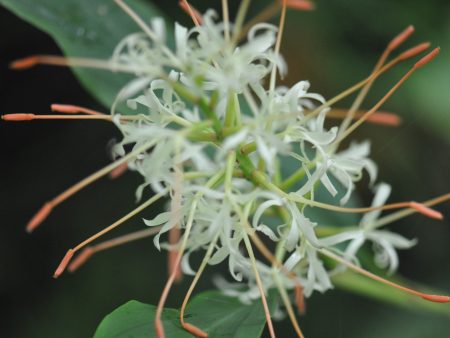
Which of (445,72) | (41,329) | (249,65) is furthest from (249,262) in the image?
(445,72)

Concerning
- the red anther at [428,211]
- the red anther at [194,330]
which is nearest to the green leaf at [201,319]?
the red anther at [194,330]

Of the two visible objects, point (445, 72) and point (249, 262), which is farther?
point (445, 72)

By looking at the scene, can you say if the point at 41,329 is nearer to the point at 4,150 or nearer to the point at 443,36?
the point at 4,150

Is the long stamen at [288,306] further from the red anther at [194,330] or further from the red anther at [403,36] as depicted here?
the red anther at [403,36]

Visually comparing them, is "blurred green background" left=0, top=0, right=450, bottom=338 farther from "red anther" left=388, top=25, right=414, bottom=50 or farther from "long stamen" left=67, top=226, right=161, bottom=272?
"red anther" left=388, top=25, right=414, bottom=50

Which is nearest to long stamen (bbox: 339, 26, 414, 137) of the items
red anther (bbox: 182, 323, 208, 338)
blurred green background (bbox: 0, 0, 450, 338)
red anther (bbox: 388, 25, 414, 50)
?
red anther (bbox: 388, 25, 414, 50)

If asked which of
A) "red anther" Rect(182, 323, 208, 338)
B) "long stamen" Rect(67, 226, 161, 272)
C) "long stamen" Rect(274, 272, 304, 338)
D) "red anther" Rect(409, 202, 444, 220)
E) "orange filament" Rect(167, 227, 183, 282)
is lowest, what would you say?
"long stamen" Rect(274, 272, 304, 338)
